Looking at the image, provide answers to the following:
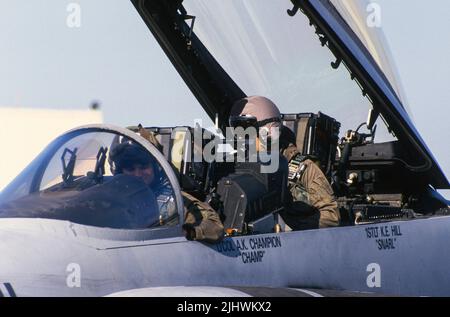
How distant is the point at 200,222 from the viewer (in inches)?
264

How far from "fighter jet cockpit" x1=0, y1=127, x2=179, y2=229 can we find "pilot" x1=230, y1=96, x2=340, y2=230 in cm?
171

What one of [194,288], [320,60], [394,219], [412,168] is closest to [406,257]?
[394,219]

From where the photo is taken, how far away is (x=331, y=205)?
8.09 m

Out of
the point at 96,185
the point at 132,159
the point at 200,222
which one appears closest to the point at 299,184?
the point at 200,222

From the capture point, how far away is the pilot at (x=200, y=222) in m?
6.44

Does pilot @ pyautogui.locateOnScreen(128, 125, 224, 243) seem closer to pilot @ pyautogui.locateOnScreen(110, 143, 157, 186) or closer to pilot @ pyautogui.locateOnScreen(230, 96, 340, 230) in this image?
pilot @ pyautogui.locateOnScreen(110, 143, 157, 186)

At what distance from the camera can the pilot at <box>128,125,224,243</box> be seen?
6438 mm

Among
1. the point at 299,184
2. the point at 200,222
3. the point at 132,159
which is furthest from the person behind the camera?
the point at 299,184

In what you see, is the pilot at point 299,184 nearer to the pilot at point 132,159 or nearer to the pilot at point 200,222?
the pilot at point 200,222

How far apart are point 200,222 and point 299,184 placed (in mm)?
1836

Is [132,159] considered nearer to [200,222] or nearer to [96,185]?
[96,185]

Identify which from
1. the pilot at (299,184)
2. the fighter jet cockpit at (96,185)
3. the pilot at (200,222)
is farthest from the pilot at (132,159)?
the pilot at (299,184)

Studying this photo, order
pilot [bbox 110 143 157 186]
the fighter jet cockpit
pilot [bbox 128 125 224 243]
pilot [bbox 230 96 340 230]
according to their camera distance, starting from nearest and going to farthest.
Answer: the fighter jet cockpit → pilot [bbox 128 125 224 243] → pilot [bbox 110 143 157 186] → pilot [bbox 230 96 340 230]

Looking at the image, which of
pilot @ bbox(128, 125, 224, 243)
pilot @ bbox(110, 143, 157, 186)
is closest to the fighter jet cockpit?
pilot @ bbox(110, 143, 157, 186)
